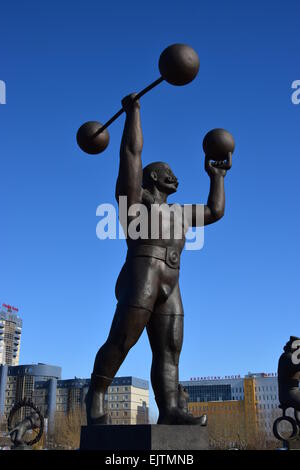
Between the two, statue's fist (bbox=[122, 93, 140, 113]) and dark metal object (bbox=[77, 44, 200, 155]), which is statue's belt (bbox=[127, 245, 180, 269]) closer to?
statue's fist (bbox=[122, 93, 140, 113])

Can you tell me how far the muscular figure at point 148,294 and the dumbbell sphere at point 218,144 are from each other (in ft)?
2.47

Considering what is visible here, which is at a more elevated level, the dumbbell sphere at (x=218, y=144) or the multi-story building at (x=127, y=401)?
the multi-story building at (x=127, y=401)

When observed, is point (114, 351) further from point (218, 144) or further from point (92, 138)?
point (218, 144)

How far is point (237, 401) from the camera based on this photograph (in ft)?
242

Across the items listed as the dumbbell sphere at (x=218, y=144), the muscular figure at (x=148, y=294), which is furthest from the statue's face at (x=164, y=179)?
the dumbbell sphere at (x=218, y=144)

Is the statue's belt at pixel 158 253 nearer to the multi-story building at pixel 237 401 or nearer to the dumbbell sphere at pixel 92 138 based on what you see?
the dumbbell sphere at pixel 92 138

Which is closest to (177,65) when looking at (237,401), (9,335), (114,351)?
(114,351)

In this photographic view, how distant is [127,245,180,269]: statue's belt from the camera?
552 cm

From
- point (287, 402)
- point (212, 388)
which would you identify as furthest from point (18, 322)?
point (287, 402)

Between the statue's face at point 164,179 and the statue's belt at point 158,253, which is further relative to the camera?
the statue's face at point 164,179

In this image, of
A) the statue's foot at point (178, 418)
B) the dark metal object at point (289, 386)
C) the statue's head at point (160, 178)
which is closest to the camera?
the statue's foot at point (178, 418)

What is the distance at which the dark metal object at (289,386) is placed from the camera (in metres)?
10.5

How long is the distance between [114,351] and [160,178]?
195 cm
